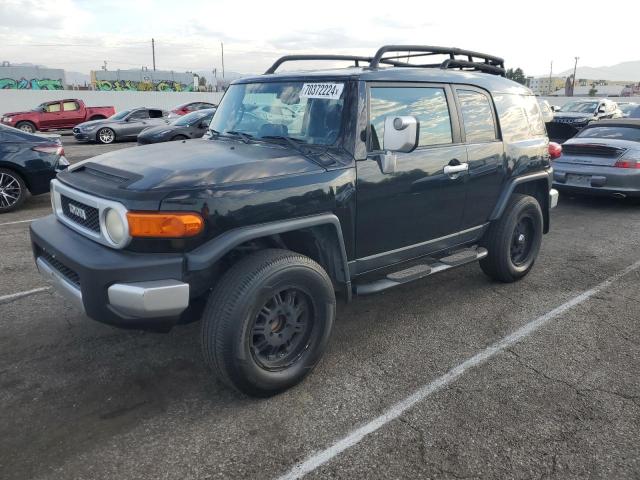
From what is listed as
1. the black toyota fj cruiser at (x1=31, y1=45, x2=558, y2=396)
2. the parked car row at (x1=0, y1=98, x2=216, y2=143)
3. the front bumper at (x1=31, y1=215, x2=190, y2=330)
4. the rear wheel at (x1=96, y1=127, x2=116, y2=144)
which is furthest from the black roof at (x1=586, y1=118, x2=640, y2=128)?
the rear wheel at (x1=96, y1=127, x2=116, y2=144)

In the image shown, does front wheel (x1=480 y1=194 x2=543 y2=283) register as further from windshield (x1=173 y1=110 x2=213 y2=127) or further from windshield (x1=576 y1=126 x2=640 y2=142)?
windshield (x1=173 y1=110 x2=213 y2=127)

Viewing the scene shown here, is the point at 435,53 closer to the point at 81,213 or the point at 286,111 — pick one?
the point at 286,111

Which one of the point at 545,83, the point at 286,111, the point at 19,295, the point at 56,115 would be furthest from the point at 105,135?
the point at 545,83

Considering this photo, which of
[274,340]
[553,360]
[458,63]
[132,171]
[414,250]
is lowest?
[553,360]

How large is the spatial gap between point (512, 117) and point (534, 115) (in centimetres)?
49

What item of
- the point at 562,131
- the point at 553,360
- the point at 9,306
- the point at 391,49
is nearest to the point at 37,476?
the point at 9,306

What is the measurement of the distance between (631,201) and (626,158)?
1.38m

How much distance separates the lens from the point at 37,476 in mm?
2502

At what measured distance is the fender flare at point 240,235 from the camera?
9.26 feet

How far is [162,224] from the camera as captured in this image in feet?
9.12

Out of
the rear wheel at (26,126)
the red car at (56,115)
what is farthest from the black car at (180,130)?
the red car at (56,115)

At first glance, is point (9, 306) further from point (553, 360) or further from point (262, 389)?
point (553, 360)

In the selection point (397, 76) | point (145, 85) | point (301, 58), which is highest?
point (145, 85)

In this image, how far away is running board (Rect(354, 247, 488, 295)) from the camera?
3.71 m
